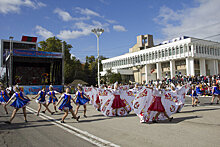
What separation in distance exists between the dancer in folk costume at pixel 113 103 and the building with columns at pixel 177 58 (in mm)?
34371

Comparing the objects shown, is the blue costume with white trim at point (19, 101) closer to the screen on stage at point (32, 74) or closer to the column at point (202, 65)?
the screen on stage at point (32, 74)

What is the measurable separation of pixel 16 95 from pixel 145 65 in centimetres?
5590

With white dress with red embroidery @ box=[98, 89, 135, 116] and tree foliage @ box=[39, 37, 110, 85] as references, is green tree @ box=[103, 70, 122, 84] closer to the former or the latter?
tree foliage @ box=[39, 37, 110, 85]

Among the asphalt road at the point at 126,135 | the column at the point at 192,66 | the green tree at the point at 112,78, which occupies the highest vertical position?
the column at the point at 192,66

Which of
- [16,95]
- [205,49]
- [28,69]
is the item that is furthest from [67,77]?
[16,95]

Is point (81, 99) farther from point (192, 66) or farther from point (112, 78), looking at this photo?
point (112, 78)

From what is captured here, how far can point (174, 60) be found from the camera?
176 ft

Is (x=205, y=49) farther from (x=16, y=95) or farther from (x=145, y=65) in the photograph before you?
(x=16, y=95)

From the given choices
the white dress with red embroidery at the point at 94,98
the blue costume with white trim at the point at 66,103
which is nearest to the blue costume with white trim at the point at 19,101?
the blue costume with white trim at the point at 66,103

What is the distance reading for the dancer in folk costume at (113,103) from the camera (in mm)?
10375

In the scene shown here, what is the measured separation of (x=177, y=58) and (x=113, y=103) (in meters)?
45.4

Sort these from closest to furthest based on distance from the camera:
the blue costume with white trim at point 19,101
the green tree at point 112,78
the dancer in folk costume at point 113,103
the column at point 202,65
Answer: the blue costume with white trim at point 19,101 → the dancer in folk costume at point 113,103 → the column at point 202,65 → the green tree at point 112,78

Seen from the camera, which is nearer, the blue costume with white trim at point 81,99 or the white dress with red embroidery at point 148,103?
the white dress with red embroidery at point 148,103

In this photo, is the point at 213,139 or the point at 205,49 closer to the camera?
the point at 213,139
